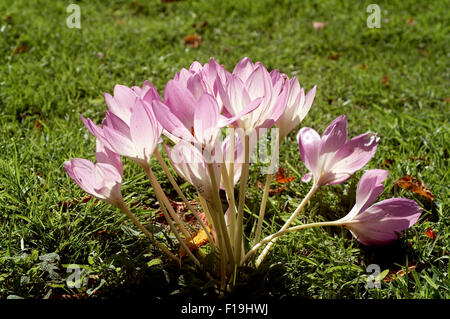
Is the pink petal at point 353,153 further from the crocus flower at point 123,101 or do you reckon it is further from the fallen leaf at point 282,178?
the fallen leaf at point 282,178

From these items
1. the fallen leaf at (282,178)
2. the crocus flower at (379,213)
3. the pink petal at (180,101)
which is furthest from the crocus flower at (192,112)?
the fallen leaf at (282,178)

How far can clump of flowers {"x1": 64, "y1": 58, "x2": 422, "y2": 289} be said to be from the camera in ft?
3.67

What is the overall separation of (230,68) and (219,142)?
2.30m

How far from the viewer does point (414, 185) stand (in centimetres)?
187

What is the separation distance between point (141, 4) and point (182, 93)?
12.2 ft

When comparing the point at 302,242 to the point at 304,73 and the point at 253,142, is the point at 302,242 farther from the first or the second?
the point at 304,73

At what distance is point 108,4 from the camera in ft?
14.9

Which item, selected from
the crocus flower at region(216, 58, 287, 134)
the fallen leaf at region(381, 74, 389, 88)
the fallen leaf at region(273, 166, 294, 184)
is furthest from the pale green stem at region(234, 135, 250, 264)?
the fallen leaf at region(381, 74, 389, 88)

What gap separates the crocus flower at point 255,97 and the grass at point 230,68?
1.58ft

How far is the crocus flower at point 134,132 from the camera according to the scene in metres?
1.14

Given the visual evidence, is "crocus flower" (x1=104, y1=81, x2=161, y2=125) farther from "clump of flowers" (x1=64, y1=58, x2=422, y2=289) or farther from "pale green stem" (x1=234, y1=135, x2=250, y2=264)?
"pale green stem" (x1=234, y1=135, x2=250, y2=264)

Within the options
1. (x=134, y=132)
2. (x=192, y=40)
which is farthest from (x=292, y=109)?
(x=192, y=40)
